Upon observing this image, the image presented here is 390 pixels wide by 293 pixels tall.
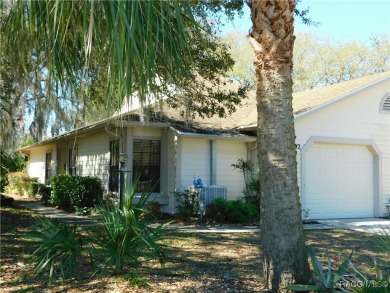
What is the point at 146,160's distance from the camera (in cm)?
1463

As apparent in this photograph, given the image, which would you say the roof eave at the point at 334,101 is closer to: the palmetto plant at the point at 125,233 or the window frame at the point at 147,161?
the window frame at the point at 147,161

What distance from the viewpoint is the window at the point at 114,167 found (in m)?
15.1

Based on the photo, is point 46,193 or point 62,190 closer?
point 62,190

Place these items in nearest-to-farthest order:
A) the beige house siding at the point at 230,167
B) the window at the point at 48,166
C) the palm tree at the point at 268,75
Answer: the palm tree at the point at 268,75
the beige house siding at the point at 230,167
the window at the point at 48,166

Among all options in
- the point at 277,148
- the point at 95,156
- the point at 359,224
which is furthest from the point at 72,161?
the point at 277,148

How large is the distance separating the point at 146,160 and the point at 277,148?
31.5 ft

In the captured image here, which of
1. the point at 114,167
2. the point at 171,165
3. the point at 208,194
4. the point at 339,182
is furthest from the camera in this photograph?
the point at 114,167

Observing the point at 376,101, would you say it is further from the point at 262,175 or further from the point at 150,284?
the point at 150,284

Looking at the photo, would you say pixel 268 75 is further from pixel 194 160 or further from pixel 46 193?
pixel 46 193

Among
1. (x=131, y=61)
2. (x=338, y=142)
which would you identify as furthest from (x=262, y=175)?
(x=338, y=142)

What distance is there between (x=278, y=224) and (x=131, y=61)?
2831mm

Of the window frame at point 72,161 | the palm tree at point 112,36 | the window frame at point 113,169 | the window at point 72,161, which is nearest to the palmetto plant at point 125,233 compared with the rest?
the palm tree at point 112,36

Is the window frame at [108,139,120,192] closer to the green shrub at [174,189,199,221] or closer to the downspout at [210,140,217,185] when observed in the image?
the green shrub at [174,189,199,221]

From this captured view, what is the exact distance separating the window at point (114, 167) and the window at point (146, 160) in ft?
3.19
